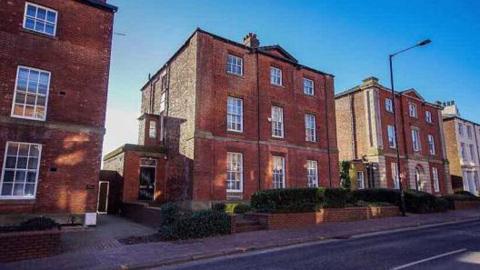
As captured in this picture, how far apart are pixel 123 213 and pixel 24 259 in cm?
1148

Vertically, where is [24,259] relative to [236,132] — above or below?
below

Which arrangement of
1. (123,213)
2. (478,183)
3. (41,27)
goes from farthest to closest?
(478,183)
(123,213)
(41,27)

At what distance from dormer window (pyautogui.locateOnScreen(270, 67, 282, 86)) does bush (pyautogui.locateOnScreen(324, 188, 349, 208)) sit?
32.6 ft

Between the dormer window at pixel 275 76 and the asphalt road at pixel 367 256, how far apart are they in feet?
47.7

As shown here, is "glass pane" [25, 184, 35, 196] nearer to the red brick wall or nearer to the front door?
the front door

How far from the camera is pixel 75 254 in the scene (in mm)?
9141

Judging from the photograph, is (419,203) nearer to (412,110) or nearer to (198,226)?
(198,226)

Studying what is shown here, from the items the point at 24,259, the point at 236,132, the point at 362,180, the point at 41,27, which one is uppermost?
the point at 41,27

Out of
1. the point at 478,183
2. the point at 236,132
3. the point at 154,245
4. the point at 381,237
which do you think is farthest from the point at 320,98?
the point at 478,183

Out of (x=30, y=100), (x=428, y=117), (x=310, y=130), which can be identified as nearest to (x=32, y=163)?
(x=30, y=100)

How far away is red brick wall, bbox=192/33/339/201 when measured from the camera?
19156 mm

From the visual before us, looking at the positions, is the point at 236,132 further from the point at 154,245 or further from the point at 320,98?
the point at 154,245

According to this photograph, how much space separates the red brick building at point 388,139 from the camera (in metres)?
30.9

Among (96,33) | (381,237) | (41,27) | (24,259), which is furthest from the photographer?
(96,33)
